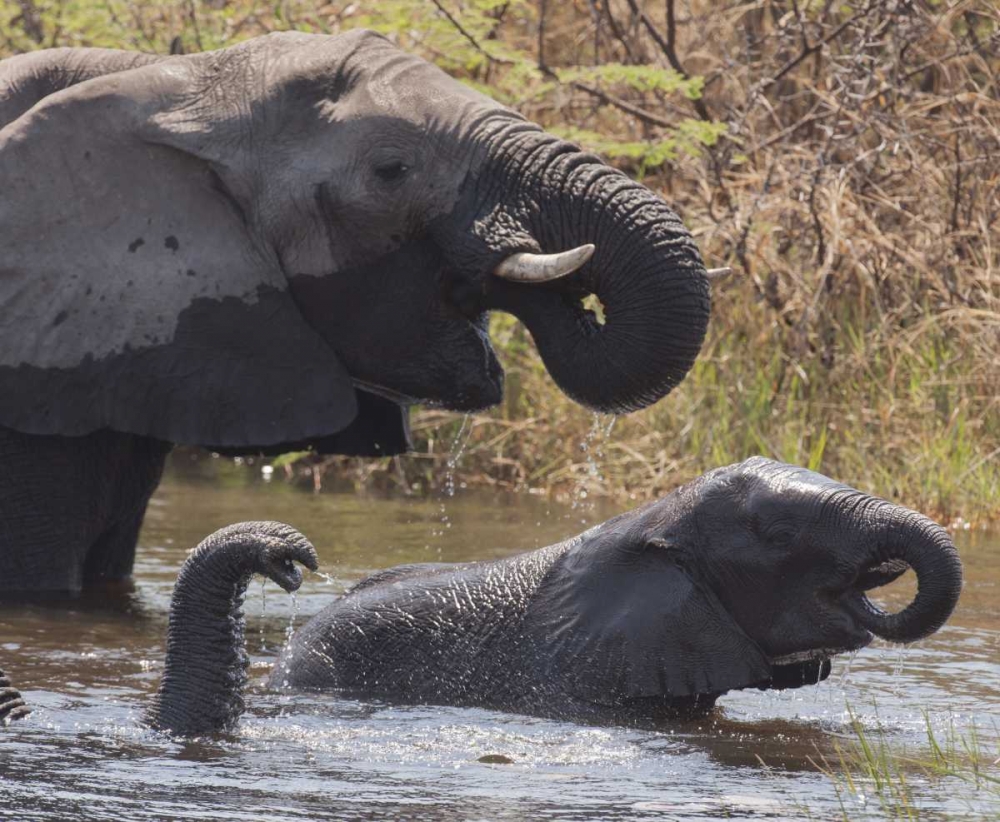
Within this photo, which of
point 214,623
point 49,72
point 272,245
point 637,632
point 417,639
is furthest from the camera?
point 49,72

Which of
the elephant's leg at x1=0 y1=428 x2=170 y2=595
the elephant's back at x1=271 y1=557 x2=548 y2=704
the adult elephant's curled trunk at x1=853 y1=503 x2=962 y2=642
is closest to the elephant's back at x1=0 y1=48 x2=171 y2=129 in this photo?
the elephant's leg at x1=0 y1=428 x2=170 y2=595

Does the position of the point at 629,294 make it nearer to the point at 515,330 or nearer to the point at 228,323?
the point at 228,323

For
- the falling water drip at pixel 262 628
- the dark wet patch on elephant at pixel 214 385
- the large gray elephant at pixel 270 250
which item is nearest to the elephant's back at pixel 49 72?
the large gray elephant at pixel 270 250

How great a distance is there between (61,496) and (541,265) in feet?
7.32

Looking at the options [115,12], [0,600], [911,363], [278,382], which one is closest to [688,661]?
[278,382]

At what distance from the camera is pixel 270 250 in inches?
325

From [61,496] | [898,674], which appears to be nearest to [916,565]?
[898,674]

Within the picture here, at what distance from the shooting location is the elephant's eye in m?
8.05

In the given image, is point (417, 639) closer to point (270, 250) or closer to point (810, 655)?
point (810, 655)

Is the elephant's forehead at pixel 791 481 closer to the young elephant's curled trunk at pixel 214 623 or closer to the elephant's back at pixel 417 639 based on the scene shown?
the elephant's back at pixel 417 639

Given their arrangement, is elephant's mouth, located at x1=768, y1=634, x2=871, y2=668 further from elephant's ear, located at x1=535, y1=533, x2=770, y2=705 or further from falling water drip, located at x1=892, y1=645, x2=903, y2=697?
falling water drip, located at x1=892, y1=645, x2=903, y2=697

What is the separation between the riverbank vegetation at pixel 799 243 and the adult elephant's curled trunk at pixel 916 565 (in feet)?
16.3

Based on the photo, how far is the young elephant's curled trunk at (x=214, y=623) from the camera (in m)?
6.05

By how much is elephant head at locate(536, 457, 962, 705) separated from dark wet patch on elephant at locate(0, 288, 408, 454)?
1.62m
